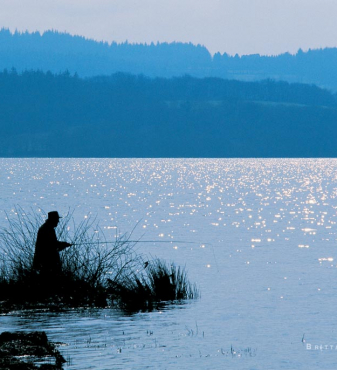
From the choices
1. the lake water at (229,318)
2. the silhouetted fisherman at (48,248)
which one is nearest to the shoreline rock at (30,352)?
the lake water at (229,318)

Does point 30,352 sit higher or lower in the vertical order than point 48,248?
lower

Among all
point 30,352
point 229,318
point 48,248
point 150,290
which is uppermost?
point 48,248

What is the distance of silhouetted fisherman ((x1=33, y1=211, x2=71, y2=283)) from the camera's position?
16.3 meters

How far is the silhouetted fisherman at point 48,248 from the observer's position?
16.3 m

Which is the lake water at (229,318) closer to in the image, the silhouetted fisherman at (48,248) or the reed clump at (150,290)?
the reed clump at (150,290)

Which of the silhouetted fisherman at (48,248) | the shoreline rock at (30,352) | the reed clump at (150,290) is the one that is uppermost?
the silhouetted fisherman at (48,248)

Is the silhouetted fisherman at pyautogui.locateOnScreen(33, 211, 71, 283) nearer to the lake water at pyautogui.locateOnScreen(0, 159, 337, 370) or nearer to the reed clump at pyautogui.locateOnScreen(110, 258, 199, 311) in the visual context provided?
the lake water at pyautogui.locateOnScreen(0, 159, 337, 370)

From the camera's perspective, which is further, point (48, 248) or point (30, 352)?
point (48, 248)

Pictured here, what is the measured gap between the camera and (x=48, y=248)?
642 inches

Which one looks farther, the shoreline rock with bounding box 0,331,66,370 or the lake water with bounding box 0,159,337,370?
the lake water with bounding box 0,159,337,370

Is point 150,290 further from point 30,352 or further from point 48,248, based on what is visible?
point 30,352

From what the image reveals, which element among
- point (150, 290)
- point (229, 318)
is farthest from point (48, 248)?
point (229, 318)

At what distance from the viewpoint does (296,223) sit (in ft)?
190

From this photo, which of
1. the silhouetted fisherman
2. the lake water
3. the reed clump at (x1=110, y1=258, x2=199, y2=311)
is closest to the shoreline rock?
the lake water
